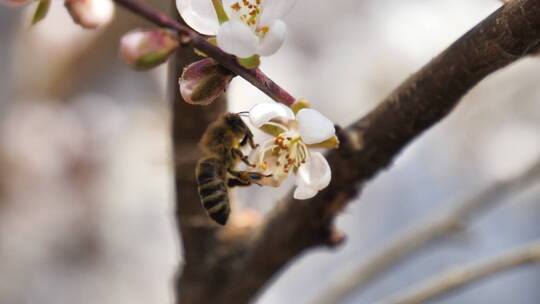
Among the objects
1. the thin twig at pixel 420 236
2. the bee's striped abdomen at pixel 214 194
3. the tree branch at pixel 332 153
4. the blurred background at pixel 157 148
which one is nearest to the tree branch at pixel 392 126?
the tree branch at pixel 332 153

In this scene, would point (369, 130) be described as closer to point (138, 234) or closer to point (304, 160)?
point (304, 160)

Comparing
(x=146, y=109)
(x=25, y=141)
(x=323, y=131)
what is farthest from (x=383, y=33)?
(x=323, y=131)

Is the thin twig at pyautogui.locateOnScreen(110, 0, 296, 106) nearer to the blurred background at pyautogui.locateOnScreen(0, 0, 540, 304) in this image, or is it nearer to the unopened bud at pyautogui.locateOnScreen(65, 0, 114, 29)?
the unopened bud at pyautogui.locateOnScreen(65, 0, 114, 29)

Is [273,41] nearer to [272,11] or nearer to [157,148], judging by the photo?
[272,11]

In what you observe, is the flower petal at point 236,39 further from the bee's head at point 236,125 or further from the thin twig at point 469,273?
the thin twig at point 469,273

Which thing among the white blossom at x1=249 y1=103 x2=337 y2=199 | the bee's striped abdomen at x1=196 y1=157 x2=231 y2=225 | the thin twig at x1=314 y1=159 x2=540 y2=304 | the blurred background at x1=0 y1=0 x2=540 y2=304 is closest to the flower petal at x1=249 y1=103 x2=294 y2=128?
the white blossom at x1=249 y1=103 x2=337 y2=199

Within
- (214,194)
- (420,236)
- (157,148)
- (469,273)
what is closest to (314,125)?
(214,194)
